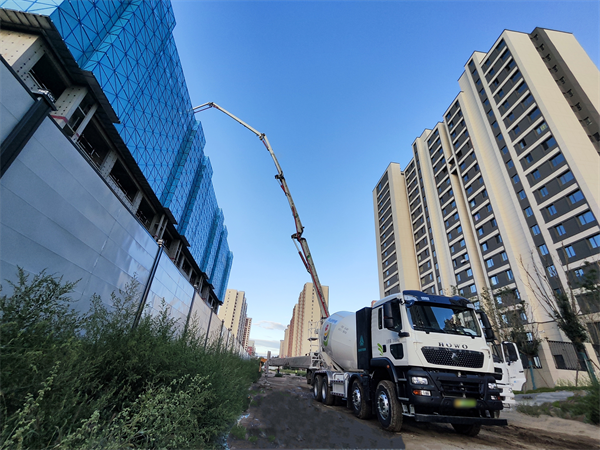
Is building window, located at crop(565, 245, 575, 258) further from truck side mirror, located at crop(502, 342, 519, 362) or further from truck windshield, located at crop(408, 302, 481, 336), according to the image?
truck windshield, located at crop(408, 302, 481, 336)

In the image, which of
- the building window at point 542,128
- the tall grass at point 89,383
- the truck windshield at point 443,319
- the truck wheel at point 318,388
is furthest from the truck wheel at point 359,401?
the building window at point 542,128

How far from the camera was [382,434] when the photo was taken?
246 inches

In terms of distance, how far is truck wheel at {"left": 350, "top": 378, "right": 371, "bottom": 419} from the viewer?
7.62m

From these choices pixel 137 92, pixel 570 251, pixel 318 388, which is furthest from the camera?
pixel 570 251

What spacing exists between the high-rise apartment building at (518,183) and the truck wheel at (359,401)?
19043 millimetres

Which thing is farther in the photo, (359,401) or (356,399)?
(356,399)

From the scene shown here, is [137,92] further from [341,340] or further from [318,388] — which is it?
[318,388]

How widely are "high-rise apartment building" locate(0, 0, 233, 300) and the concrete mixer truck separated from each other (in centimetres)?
1940

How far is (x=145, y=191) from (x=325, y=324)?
2689 centimetres

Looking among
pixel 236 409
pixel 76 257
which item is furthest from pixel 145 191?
pixel 236 409

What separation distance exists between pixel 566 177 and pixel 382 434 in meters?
36.7

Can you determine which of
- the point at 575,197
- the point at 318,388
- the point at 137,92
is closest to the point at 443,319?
the point at 318,388

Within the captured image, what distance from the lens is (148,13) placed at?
24562mm

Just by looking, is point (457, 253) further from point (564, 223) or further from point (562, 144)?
point (562, 144)
